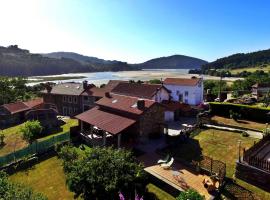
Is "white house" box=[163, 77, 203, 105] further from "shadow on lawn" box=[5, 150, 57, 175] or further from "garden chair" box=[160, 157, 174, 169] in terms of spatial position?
"garden chair" box=[160, 157, 174, 169]

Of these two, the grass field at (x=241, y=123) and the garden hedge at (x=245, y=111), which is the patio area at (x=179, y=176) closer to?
the grass field at (x=241, y=123)

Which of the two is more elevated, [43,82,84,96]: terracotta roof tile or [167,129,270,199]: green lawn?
[43,82,84,96]: terracotta roof tile

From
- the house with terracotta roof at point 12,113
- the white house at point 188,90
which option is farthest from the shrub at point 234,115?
the house with terracotta roof at point 12,113

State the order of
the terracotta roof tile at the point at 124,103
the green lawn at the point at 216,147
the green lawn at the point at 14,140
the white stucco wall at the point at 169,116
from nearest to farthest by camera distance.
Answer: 1. the green lawn at the point at 216,147
2. the terracotta roof tile at the point at 124,103
3. the green lawn at the point at 14,140
4. the white stucco wall at the point at 169,116

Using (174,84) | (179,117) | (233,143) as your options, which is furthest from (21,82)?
(233,143)

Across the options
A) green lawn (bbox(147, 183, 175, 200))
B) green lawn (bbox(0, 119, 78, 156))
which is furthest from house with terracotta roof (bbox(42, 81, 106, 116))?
green lawn (bbox(147, 183, 175, 200))
